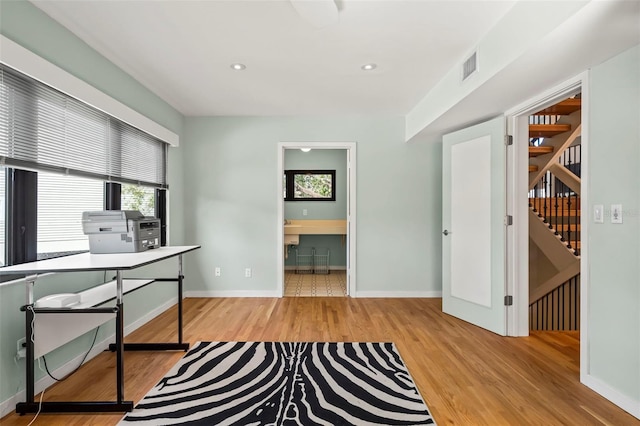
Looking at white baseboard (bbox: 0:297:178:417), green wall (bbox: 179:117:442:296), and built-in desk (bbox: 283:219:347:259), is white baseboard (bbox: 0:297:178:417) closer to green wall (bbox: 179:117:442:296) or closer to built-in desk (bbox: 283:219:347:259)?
green wall (bbox: 179:117:442:296)

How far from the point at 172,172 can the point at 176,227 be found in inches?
27.1

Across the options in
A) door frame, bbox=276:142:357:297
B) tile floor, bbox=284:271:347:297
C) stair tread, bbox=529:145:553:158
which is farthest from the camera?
tile floor, bbox=284:271:347:297

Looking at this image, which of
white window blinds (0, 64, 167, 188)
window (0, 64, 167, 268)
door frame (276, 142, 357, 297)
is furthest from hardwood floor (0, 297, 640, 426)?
white window blinds (0, 64, 167, 188)

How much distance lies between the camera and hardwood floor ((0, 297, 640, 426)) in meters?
1.74

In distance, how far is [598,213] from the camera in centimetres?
194

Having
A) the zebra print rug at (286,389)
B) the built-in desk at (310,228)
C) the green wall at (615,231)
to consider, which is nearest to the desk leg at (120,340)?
the zebra print rug at (286,389)

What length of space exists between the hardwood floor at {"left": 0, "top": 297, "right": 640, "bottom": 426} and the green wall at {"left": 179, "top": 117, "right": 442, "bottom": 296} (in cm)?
40

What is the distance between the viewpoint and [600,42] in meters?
1.66

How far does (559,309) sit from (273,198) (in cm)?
344

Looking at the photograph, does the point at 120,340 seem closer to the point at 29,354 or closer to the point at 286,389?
the point at 29,354

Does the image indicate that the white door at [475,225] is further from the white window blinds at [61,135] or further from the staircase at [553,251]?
the white window blinds at [61,135]

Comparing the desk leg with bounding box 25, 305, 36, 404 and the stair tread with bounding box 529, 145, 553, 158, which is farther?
the stair tread with bounding box 529, 145, 553, 158

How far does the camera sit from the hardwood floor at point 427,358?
1.74 metres

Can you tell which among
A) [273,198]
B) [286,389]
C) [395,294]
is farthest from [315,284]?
[286,389]
